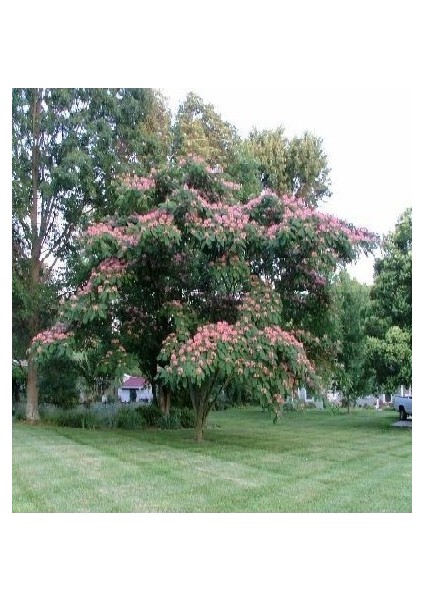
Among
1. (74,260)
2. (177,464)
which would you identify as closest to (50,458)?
(177,464)

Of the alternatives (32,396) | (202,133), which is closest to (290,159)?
(202,133)

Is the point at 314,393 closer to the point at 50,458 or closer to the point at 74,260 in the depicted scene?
the point at 50,458

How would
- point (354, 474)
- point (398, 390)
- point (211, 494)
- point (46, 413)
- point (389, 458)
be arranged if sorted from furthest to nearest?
1. point (398, 390)
2. point (46, 413)
3. point (389, 458)
4. point (354, 474)
5. point (211, 494)

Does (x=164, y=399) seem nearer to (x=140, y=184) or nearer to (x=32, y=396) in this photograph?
(x=32, y=396)

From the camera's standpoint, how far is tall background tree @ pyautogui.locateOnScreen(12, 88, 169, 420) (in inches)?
437

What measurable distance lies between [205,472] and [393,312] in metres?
7.95

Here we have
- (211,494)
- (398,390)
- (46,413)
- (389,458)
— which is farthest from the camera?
(398,390)

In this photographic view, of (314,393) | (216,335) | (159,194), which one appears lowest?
(314,393)

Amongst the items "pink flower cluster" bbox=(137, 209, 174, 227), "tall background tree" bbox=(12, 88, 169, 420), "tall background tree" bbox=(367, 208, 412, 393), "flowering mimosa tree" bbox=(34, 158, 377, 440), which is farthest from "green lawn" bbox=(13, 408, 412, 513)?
"pink flower cluster" bbox=(137, 209, 174, 227)

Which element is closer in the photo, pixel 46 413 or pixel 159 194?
pixel 159 194

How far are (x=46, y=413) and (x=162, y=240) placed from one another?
6609 millimetres

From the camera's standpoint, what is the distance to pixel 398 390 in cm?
1470

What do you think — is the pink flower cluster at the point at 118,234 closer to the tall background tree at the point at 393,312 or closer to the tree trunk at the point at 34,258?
the tree trunk at the point at 34,258

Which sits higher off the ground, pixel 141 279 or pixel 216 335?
pixel 141 279
